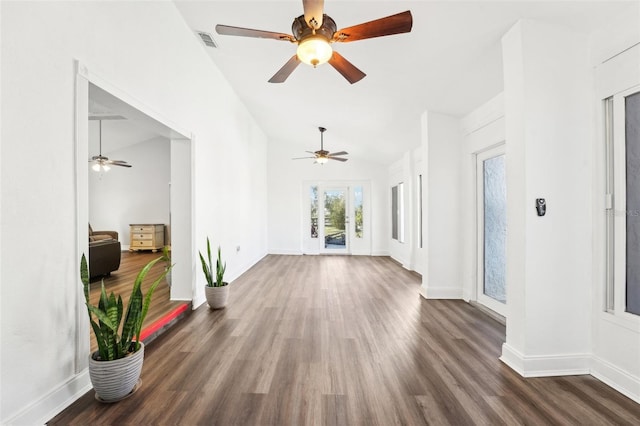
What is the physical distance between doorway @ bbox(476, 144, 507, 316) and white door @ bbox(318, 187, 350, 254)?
15.4 ft

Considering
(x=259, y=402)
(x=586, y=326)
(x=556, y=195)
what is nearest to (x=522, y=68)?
(x=556, y=195)

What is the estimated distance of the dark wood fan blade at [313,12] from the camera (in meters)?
1.78

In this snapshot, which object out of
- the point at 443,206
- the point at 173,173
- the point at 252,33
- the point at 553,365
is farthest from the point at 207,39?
the point at 553,365

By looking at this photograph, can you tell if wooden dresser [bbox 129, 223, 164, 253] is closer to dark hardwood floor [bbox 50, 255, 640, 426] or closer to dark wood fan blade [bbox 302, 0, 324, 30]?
dark hardwood floor [bbox 50, 255, 640, 426]

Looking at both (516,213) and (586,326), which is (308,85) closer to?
(516,213)

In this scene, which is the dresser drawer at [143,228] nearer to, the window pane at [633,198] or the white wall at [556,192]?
the white wall at [556,192]

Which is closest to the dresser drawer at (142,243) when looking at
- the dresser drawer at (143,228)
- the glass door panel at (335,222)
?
the dresser drawer at (143,228)

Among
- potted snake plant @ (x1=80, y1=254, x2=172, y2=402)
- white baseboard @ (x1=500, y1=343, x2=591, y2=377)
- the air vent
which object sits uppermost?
the air vent

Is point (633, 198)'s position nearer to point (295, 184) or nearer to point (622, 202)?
point (622, 202)

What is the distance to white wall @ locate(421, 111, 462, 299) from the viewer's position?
410 cm

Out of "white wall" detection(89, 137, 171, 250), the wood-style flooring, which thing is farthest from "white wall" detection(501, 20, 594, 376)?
"white wall" detection(89, 137, 171, 250)

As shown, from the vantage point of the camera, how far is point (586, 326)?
221 centimetres

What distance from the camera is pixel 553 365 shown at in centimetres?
218

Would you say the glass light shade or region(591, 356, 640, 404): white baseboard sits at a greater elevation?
the glass light shade
